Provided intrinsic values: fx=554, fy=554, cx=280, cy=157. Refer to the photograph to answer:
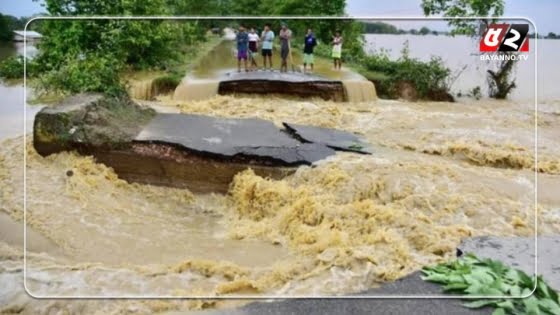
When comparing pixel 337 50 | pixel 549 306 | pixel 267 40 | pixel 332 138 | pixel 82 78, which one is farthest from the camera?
pixel 337 50

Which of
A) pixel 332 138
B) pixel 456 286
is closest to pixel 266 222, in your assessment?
pixel 332 138

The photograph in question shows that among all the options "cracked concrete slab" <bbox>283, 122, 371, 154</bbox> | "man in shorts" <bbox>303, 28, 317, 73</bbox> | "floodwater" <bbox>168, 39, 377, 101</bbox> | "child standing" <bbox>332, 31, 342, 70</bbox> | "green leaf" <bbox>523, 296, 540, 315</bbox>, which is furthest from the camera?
"child standing" <bbox>332, 31, 342, 70</bbox>

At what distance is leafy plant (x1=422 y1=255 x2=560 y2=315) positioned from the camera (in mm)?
2385

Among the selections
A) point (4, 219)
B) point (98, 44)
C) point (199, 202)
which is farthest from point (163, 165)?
point (98, 44)

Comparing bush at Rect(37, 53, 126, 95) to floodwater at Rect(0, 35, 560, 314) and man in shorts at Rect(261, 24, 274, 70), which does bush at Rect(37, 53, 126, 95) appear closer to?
floodwater at Rect(0, 35, 560, 314)

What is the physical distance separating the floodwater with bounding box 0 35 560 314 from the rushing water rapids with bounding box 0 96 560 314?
0.01m

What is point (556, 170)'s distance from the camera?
5.51 metres

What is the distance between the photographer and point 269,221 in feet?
15.0

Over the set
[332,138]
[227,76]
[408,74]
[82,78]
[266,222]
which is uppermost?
[408,74]

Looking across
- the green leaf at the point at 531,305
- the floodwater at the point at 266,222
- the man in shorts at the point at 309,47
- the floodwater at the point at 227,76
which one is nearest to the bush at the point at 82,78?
the floodwater at the point at 266,222

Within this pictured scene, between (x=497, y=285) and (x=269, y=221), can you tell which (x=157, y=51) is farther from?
(x=497, y=285)

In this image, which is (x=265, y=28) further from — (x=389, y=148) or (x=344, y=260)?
(x=344, y=260)

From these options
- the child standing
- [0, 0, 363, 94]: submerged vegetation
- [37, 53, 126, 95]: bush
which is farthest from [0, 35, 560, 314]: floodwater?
the child standing

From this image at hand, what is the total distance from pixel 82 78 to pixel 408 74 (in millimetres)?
6167
